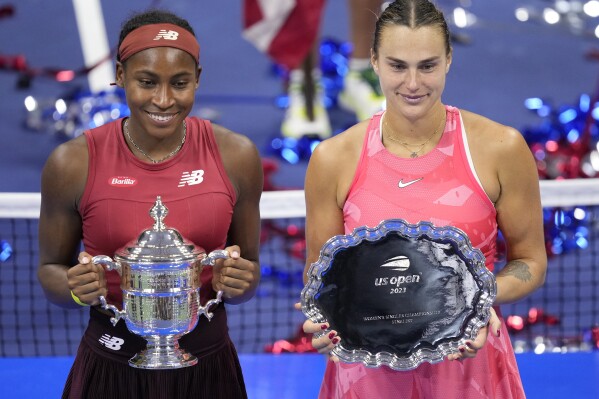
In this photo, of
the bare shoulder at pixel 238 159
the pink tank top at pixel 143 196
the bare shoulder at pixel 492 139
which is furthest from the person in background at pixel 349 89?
the bare shoulder at pixel 492 139

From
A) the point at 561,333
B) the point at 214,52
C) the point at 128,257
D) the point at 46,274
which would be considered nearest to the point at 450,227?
the point at 128,257

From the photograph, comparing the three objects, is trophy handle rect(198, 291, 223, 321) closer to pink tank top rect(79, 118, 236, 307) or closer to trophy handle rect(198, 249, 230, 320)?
trophy handle rect(198, 249, 230, 320)

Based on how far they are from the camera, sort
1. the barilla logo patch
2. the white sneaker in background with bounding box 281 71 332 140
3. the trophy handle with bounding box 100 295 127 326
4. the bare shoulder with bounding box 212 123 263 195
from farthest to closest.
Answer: the white sneaker in background with bounding box 281 71 332 140 < the bare shoulder with bounding box 212 123 263 195 < the barilla logo patch < the trophy handle with bounding box 100 295 127 326

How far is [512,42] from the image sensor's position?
401 inches

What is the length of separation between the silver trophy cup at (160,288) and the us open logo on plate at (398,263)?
0.43 m

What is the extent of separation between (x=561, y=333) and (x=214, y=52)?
5.05 metres

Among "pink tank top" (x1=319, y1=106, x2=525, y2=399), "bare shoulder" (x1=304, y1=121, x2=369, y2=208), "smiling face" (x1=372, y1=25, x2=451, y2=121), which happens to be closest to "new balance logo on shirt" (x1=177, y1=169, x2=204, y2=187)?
"bare shoulder" (x1=304, y1=121, x2=369, y2=208)

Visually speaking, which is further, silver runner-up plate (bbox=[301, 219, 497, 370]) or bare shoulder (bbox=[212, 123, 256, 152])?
bare shoulder (bbox=[212, 123, 256, 152])

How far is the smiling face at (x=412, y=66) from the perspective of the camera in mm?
2969

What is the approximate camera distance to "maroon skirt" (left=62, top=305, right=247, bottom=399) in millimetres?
3268

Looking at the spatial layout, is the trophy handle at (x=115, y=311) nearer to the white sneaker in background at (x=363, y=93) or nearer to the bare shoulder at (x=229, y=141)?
the bare shoulder at (x=229, y=141)

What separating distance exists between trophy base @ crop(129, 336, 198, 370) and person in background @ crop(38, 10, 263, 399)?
0.19m

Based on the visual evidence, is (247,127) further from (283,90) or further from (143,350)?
(143,350)

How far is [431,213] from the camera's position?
9.94ft
